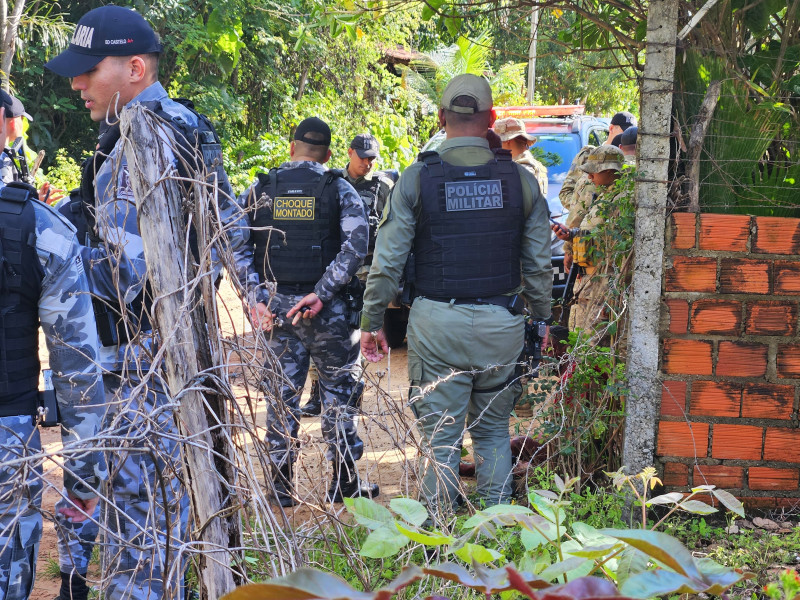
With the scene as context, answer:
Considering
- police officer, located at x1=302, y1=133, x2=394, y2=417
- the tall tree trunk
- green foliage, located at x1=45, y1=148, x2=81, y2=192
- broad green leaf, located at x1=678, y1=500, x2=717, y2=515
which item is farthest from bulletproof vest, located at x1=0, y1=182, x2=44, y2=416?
green foliage, located at x1=45, y1=148, x2=81, y2=192

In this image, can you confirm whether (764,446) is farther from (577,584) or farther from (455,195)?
(577,584)

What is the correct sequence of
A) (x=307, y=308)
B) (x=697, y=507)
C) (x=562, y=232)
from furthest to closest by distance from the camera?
(x=562, y=232)
(x=307, y=308)
(x=697, y=507)

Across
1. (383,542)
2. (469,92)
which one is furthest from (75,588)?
(469,92)

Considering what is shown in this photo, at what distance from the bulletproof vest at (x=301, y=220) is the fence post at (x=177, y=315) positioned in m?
2.62

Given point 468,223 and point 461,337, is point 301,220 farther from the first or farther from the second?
point 461,337

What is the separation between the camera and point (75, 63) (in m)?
2.63

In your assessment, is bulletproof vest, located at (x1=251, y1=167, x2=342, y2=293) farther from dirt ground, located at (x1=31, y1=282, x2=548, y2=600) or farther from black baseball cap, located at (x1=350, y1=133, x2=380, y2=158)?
black baseball cap, located at (x1=350, y1=133, x2=380, y2=158)

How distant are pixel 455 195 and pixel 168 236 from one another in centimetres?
191

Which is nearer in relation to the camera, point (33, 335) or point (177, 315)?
point (177, 315)

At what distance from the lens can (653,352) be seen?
3.52 meters

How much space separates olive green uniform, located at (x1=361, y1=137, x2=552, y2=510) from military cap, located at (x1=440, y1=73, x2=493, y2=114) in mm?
143

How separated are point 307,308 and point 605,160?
7.40ft

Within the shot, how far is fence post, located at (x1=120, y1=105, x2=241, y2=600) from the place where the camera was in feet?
6.22

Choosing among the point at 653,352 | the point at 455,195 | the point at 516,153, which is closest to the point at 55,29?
the point at 516,153
